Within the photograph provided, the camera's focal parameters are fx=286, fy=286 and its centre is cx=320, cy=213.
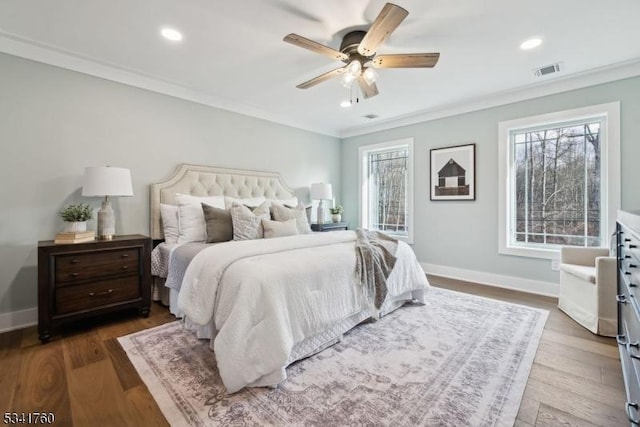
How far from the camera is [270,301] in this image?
1.76 meters

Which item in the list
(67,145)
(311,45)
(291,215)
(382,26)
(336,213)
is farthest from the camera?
(336,213)

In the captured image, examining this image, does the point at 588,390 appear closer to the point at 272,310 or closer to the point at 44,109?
the point at 272,310

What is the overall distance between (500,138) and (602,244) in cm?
168

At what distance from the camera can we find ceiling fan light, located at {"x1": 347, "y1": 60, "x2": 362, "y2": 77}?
239 centimetres

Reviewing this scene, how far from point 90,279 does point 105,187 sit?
826 mm

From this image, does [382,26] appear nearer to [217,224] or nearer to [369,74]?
[369,74]

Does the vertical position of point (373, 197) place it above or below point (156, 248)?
above

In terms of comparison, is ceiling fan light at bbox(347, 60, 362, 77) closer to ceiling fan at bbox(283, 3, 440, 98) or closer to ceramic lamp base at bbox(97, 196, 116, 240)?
ceiling fan at bbox(283, 3, 440, 98)

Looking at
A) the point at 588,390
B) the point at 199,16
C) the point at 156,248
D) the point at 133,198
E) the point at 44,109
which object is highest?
the point at 199,16

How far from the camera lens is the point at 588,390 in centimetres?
171

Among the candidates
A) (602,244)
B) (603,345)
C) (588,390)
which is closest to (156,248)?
(588,390)

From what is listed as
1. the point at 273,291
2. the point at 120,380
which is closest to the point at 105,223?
the point at 120,380

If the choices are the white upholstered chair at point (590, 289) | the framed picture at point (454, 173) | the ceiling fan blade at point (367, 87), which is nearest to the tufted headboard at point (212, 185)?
the ceiling fan blade at point (367, 87)

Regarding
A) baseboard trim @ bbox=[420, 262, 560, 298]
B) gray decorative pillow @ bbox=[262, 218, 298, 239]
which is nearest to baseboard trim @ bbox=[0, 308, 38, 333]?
gray decorative pillow @ bbox=[262, 218, 298, 239]
